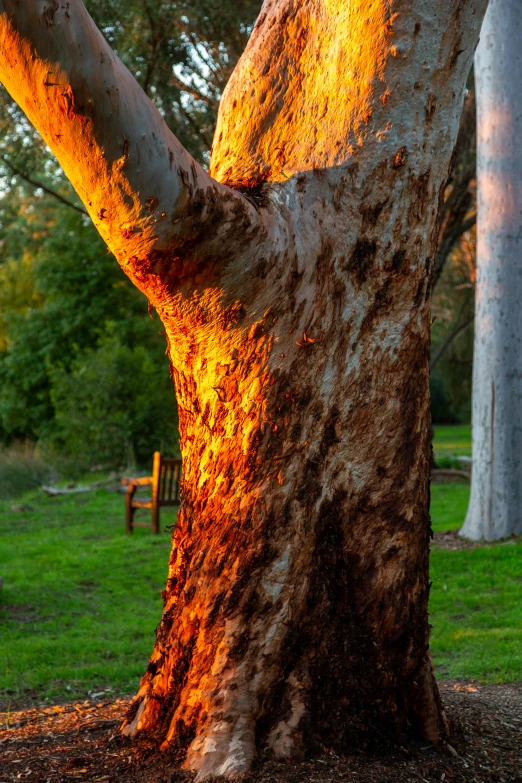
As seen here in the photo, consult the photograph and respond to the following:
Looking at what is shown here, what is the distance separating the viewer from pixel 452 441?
88.5 feet

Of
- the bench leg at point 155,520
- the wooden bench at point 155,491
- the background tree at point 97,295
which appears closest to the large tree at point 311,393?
the wooden bench at point 155,491

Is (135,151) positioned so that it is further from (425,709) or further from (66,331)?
(66,331)

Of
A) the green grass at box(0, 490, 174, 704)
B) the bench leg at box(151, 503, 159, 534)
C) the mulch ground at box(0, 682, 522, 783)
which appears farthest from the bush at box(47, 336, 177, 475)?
the mulch ground at box(0, 682, 522, 783)

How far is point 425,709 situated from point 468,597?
14.9 feet

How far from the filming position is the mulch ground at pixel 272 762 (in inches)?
113

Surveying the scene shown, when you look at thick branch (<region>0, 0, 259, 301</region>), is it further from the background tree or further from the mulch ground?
the background tree

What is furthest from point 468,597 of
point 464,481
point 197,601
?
point 464,481

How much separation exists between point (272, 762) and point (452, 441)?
81.6 ft

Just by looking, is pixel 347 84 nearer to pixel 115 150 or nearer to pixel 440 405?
pixel 115 150

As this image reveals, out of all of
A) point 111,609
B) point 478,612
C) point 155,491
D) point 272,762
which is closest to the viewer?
point 272,762

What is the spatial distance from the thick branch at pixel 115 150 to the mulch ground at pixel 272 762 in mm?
1706

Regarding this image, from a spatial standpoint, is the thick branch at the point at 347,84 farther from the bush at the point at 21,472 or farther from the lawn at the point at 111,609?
the bush at the point at 21,472

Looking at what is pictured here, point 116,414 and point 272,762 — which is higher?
point 116,414

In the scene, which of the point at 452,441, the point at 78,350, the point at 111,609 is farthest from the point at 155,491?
the point at 452,441
